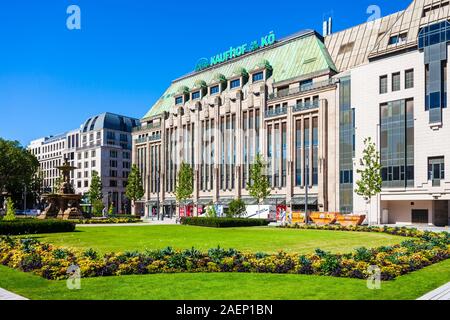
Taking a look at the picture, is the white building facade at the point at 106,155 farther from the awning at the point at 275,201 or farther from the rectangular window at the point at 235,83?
the awning at the point at 275,201

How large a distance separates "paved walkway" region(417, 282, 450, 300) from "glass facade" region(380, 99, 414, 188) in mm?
43593

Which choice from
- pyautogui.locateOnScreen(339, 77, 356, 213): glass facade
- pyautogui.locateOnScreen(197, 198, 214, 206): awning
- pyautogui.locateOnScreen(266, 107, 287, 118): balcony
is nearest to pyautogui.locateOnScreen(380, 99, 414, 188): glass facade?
pyautogui.locateOnScreen(339, 77, 356, 213): glass facade

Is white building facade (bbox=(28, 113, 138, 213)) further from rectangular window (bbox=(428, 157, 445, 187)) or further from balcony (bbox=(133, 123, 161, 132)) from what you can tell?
rectangular window (bbox=(428, 157, 445, 187))

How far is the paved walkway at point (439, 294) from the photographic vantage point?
1116cm

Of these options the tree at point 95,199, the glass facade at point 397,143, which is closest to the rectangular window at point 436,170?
the glass facade at point 397,143

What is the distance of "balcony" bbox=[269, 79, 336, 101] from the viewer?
216 ft

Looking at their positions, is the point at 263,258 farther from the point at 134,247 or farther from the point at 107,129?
the point at 107,129

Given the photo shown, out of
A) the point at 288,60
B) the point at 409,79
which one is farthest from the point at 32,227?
the point at 288,60

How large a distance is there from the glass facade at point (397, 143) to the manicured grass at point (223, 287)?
41.0 m

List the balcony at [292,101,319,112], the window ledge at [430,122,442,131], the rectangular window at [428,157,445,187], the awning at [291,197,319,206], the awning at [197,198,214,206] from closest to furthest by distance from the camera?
the rectangular window at [428,157,445,187] → the window ledge at [430,122,442,131] → the awning at [291,197,319,206] → the balcony at [292,101,319,112] → the awning at [197,198,214,206]

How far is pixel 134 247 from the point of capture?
2308 centimetres
